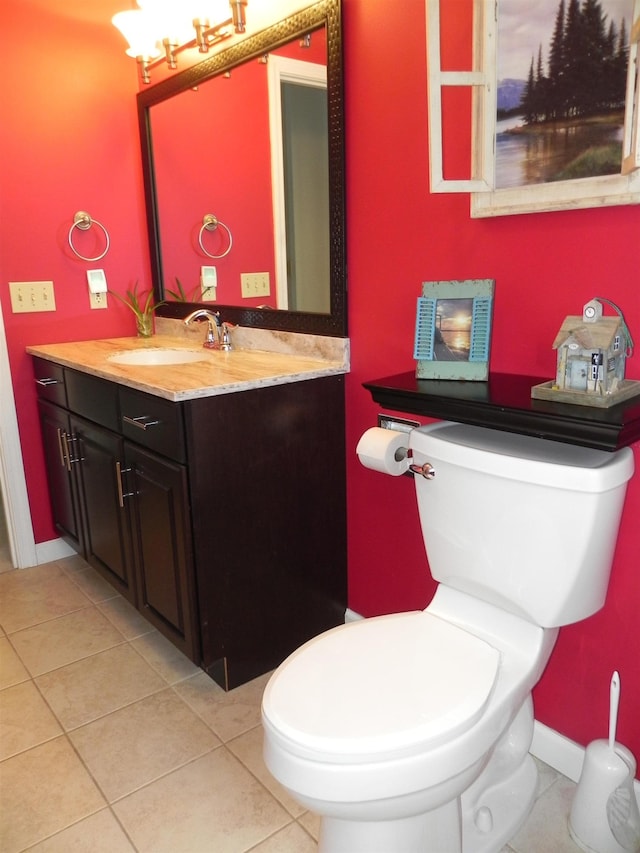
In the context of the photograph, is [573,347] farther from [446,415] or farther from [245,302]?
[245,302]

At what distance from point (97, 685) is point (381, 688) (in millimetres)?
1103

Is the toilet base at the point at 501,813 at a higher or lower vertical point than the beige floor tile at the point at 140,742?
higher

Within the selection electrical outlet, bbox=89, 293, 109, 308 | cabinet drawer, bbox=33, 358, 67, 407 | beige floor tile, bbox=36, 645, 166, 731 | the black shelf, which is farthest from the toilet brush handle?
electrical outlet, bbox=89, 293, 109, 308

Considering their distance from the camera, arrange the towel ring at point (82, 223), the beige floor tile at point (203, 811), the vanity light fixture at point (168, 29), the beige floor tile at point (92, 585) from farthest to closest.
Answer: the towel ring at point (82, 223)
the beige floor tile at point (92, 585)
the vanity light fixture at point (168, 29)
the beige floor tile at point (203, 811)

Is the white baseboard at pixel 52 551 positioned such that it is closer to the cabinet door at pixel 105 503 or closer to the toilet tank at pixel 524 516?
the cabinet door at pixel 105 503

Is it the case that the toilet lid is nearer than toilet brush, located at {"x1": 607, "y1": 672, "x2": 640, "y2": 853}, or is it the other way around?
the toilet lid

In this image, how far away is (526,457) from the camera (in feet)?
3.87

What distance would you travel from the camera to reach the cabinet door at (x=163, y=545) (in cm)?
165

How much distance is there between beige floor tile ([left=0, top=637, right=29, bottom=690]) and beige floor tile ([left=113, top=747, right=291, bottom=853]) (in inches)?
24.9

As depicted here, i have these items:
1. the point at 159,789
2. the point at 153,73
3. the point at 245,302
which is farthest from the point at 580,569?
the point at 153,73

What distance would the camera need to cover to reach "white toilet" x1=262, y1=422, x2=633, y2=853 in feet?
3.32

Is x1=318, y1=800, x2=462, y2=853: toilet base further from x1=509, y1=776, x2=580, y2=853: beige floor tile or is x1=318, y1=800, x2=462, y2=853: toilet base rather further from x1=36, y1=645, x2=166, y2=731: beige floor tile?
x1=36, y1=645, x2=166, y2=731: beige floor tile

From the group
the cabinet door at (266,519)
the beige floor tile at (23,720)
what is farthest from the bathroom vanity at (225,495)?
the beige floor tile at (23,720)

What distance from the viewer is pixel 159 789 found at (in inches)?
58.6
